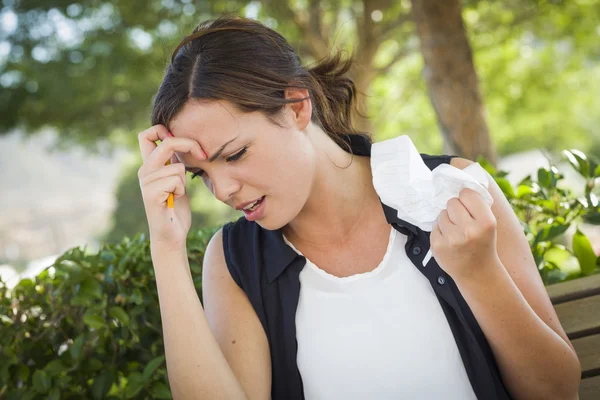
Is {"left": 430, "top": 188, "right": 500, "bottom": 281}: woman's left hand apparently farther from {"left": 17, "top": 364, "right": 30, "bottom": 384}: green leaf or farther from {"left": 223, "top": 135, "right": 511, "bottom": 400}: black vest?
{"left": 17, "top": 364, "right": 30, "bottom": 384}: green leaf

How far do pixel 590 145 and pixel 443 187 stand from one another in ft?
86.4

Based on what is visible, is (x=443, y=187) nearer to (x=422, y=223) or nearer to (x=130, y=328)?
(x=422, y=223)

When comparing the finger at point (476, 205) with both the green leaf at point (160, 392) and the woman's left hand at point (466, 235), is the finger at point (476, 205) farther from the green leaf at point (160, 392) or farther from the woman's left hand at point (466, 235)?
the green leaf at point (160, 392)

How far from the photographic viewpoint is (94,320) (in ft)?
7.82

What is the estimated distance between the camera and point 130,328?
2445 millimetres

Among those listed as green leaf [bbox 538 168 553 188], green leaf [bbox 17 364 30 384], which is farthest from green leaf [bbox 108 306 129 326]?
green leaf [bbox 538 168 553 188]

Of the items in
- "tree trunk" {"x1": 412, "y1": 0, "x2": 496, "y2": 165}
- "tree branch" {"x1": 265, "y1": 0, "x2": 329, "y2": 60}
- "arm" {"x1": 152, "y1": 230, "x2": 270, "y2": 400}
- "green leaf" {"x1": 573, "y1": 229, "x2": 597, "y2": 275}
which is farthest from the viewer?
"tree branch" {"x1": 265, "y1": 0, "x2": 329, "y2": 60}

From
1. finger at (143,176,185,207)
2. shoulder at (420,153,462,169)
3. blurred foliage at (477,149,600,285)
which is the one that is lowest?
blurred foliage at (477,149,600,285)

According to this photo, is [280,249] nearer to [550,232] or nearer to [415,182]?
[415,182]

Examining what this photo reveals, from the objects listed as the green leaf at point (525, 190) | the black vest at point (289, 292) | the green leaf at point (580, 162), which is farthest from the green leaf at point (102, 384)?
the green leaf at point (580, 162)

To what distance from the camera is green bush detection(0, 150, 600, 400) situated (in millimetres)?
2441

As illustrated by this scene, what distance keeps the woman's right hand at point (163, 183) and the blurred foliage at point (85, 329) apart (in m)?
0.52

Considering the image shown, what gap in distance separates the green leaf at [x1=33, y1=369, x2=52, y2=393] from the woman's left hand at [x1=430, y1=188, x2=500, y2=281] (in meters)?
1.50

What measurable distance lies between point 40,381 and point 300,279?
1.02m
